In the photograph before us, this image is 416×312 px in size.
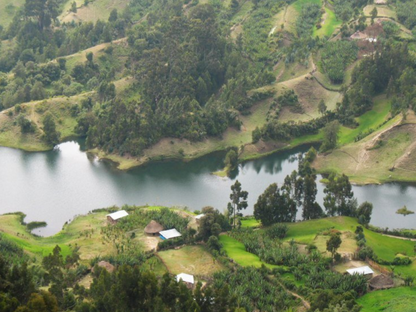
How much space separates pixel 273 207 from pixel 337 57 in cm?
7033

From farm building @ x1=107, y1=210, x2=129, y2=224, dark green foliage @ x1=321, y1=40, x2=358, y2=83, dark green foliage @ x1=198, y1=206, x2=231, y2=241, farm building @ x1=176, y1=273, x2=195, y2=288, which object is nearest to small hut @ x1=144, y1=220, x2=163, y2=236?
farm building @ x1=107, y1=210, x2=129, y2=224

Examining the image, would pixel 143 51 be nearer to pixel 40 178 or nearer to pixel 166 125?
pixel 166 125

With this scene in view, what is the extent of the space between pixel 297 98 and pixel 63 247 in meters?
74.2

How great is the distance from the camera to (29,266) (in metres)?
68.0

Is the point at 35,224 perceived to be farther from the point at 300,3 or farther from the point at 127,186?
the point at 300,3

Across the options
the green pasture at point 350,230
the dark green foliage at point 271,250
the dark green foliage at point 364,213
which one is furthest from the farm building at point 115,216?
the dark green foliage at point 364,213

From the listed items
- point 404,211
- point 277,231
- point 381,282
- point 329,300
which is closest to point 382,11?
point 404,211

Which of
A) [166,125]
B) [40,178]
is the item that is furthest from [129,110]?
[40,178]

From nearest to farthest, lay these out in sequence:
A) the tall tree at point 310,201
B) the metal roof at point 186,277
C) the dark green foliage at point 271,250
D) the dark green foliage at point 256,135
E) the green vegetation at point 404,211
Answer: the metal roof at point 186,277 → the dark green foliage at point 271,250 → the tall tree at point 310,201 → the green vegetation at point 404,211 → the dark green foliage at point 256,135

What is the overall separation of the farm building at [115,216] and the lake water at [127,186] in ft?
23.8

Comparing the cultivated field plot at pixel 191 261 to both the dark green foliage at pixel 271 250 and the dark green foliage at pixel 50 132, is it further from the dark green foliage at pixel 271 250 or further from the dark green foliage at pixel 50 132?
the dark green foliage at pixel 50 132

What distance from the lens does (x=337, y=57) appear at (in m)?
146

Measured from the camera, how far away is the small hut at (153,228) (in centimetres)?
8200

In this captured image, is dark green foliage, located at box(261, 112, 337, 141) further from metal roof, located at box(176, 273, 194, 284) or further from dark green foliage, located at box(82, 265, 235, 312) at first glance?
dark green foliage, located at box(82, 265, 235, 312)
